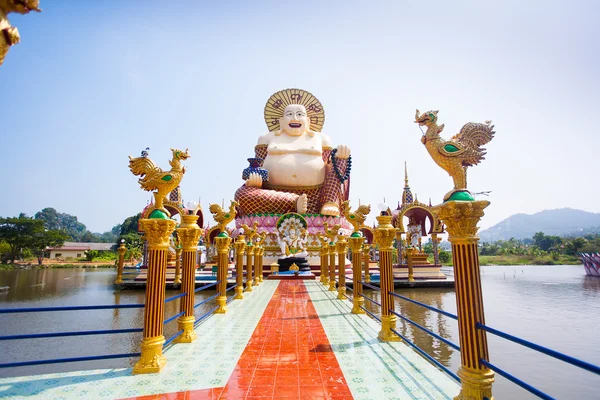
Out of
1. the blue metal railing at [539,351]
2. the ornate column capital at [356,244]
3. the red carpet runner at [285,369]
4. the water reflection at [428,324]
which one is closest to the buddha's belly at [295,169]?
the water reflection at [428,324]

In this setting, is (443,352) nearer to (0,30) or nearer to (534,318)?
(534,318)

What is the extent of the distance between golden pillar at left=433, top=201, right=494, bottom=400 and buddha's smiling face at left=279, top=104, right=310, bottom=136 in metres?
19.3

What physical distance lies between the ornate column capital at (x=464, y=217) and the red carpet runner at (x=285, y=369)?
1.68 metres

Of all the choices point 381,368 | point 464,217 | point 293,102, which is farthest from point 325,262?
point 293,102

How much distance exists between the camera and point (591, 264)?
26.1 m

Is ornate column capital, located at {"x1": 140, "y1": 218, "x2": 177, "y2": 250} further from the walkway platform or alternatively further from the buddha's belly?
the buddha's belly

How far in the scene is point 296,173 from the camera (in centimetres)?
2077

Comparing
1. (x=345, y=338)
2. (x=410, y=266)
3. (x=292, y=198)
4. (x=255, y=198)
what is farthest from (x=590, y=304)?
(x=255, y=198)

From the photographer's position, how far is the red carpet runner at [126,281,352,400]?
2846mm

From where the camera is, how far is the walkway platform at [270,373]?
2838 millimetres

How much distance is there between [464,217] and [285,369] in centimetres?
240

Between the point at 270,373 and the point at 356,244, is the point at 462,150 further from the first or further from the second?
the point at 356,244

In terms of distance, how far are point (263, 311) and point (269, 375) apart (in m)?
3.67

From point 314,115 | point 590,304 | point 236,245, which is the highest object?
point 314,115
